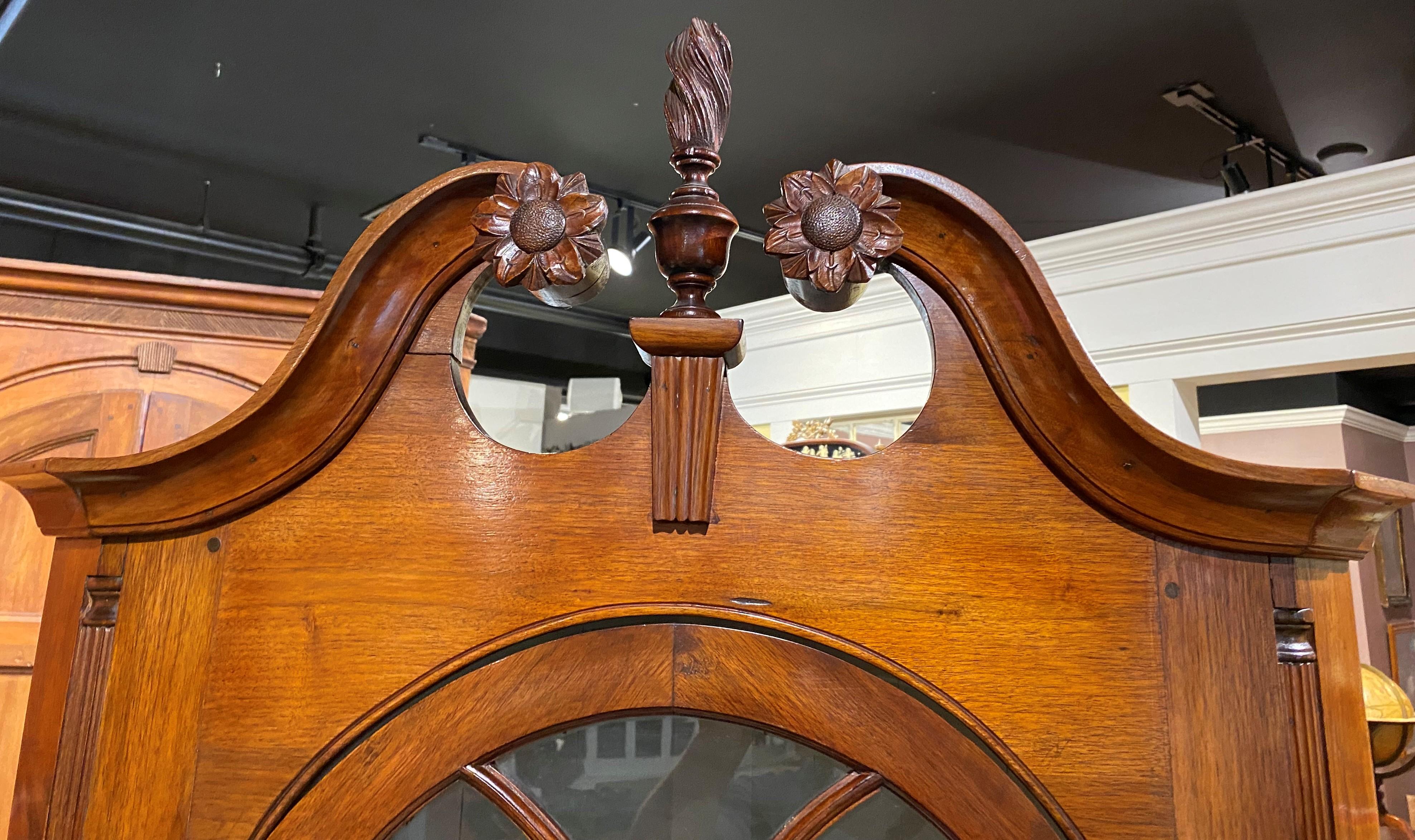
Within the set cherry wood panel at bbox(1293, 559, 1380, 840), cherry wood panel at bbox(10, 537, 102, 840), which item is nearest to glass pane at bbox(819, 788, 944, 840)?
cherry wood panel at bbox(1293, 559, 1380, 840)

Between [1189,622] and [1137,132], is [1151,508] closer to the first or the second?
[1189,622]

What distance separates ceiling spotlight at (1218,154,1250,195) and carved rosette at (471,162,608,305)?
2858 mm

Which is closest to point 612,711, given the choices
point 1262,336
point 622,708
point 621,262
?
point 622,708

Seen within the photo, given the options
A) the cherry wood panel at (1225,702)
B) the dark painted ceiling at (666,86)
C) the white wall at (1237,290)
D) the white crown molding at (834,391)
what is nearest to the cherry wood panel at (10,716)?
the cherry wood panel at (1225,702)

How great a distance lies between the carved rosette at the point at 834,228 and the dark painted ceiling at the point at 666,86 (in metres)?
1.94

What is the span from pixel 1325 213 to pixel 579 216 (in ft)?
8.50

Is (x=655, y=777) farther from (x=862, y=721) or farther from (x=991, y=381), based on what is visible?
(x=991, y=381)

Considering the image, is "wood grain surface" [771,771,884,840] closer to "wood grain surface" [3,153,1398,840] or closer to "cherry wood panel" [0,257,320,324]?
"wood grain surface" [3,153,1398,840]

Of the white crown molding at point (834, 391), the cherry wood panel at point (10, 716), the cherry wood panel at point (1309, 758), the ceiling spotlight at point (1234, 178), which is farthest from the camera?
the white crown molding at point (834, 391)

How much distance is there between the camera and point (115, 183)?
350 cm

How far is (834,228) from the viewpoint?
1.79 ft

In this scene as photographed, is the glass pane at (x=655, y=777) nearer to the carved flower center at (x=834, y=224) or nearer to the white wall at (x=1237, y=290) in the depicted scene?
the carved flower center at (x=834, y=224)

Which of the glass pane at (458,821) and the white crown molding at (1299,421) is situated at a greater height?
the white crown molding at (1299,421)

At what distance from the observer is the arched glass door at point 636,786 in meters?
0.55
